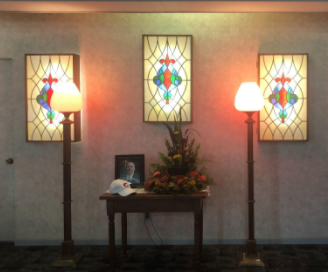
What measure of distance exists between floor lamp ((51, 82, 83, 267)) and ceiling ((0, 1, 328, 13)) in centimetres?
75

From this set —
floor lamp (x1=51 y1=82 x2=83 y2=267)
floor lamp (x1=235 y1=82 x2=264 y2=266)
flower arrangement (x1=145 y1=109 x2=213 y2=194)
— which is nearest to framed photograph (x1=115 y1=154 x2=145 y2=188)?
flower arrangement (x1=145 y1=109 x2=213 y2=194)

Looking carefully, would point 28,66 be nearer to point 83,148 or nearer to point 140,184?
point 83,148

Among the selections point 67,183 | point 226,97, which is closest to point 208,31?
point 226,97

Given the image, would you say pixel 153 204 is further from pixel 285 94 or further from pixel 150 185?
pixel 285 94

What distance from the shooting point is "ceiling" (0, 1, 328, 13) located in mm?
4664

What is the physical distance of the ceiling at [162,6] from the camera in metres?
4.66

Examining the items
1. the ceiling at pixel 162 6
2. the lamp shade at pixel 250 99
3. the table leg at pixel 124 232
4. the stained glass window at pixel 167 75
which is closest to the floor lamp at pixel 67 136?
the table leg at pixel 124 232

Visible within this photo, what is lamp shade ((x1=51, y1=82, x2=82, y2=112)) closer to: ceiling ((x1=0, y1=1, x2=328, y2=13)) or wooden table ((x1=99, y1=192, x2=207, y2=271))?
ceiling ((x1=0, y1=1, x2=328, y2=13))

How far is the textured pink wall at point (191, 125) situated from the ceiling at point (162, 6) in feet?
1.22

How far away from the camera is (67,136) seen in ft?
16.0

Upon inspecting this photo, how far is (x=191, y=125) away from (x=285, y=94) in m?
1.04

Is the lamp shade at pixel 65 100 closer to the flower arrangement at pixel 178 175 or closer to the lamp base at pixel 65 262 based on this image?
the flower arrangement at pixel 178 175

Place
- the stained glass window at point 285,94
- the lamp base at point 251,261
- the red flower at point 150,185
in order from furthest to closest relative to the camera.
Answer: the stained glass window at point 285,94, the lamp base at point 251,261, the red flower at point 150,185

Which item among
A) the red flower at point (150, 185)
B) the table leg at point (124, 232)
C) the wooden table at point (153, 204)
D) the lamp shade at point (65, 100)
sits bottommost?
the table leg at point (124, 232)
